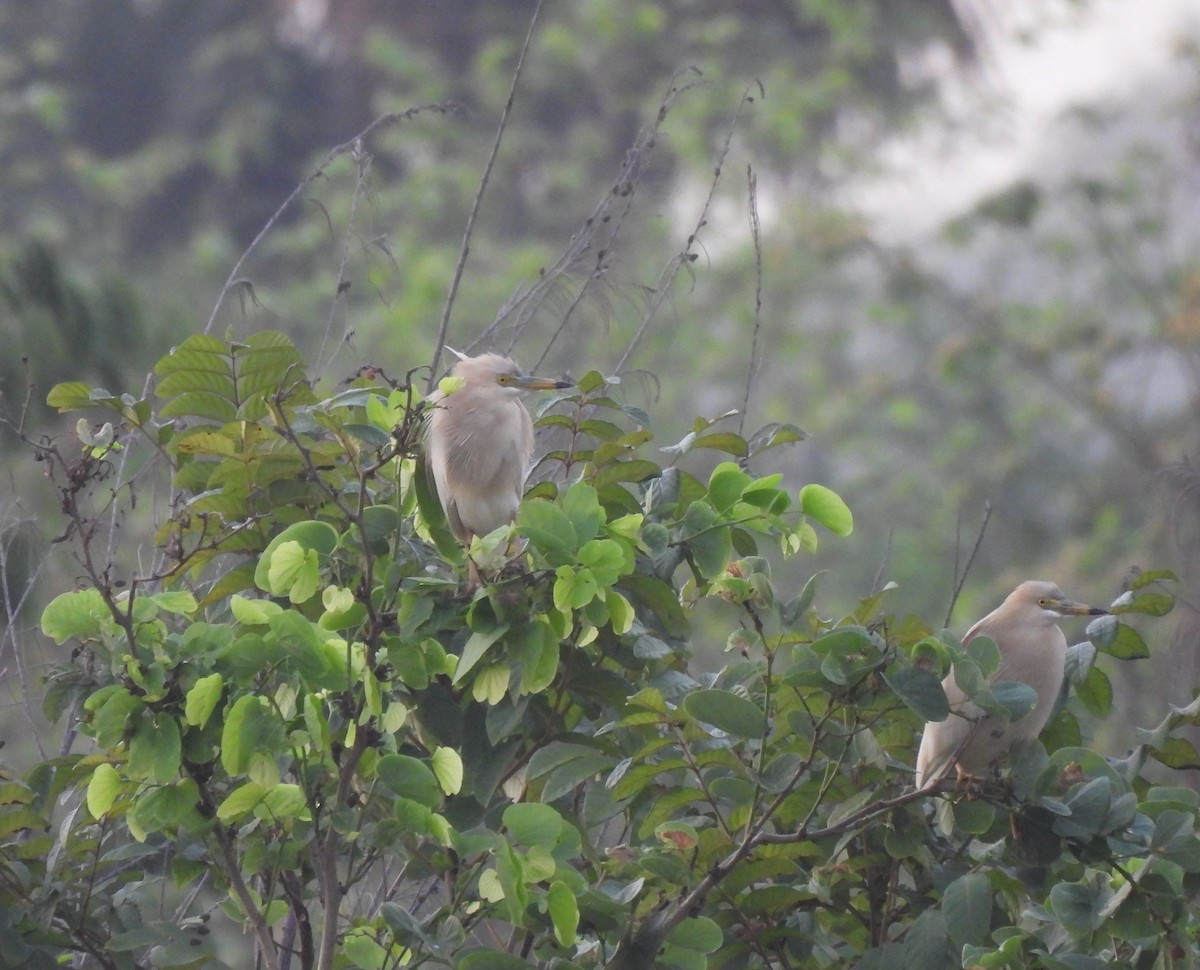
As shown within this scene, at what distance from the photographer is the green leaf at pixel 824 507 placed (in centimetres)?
205

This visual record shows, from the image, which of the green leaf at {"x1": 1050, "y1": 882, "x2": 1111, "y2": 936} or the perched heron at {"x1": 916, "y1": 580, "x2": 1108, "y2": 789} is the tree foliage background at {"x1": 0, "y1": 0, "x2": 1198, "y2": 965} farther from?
the green leaf at {"x1": 1050, "y1": 882, "x2": 1111, "y2": 936}

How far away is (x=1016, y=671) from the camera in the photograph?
101 inches

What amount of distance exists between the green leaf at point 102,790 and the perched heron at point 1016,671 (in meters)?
1.10

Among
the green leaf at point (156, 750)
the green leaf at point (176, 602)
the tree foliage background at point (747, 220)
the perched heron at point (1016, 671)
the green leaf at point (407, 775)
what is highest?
the green leaf at point (176, 602)

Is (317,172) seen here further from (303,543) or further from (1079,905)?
(1079,905)

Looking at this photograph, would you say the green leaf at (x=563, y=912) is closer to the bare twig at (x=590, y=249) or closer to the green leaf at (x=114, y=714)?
the green leaf at (x=114, y=714)

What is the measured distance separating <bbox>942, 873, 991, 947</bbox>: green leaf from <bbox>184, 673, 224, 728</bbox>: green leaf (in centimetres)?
86

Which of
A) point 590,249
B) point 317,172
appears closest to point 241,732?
point 317,172

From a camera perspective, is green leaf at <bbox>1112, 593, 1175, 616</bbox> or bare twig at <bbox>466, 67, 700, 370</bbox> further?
bare twig at <bbox>466, 67, 700, 370</bbox>

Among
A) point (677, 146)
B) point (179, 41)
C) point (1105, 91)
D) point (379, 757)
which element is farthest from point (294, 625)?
point (179, 41)

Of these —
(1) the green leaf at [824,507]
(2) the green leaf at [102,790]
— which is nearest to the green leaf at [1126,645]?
(1) the green leaf at [824,507]

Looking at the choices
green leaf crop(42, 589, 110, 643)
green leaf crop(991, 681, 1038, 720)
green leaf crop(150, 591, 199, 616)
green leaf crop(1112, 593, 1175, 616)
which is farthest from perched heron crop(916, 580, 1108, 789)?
green leaf crop(42, 589, 110, 643)

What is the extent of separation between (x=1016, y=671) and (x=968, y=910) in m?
0.76

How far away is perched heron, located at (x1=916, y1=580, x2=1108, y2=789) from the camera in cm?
239
